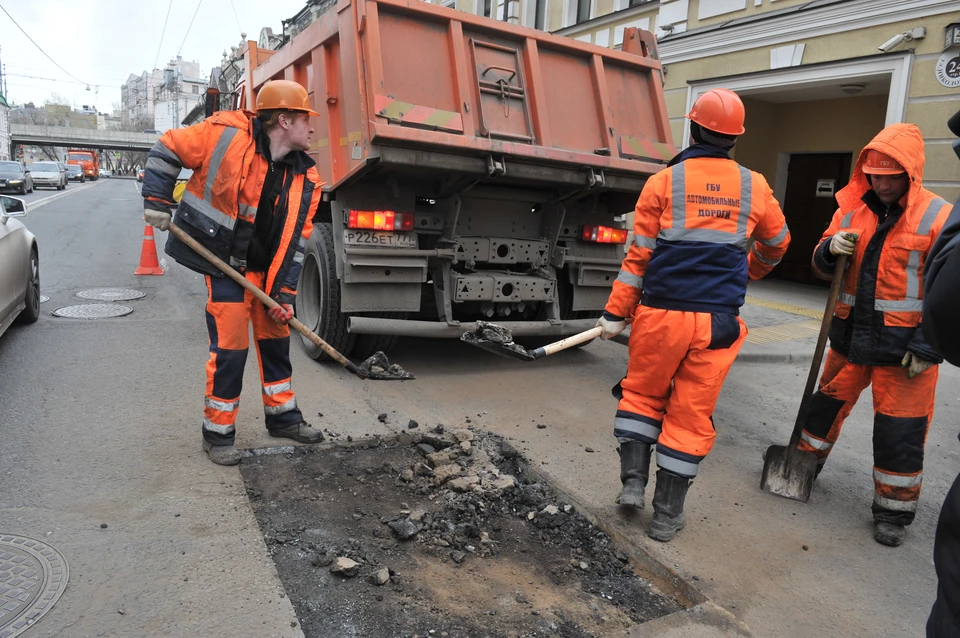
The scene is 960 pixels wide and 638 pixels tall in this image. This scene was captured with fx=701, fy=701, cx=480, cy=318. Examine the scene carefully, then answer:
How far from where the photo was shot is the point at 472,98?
500 centimetres

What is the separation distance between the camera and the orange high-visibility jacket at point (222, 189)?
3.56m

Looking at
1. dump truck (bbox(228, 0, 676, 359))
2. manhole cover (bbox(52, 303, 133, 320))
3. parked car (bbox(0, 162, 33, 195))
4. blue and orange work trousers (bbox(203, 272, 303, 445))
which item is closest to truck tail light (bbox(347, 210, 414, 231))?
dump truck (bbox(228, 0, 676, 359))

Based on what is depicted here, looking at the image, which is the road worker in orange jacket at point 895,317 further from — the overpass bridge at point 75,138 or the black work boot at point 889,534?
the overpass bridge at point 75,138

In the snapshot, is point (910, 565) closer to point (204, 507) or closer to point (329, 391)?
point (204, 507)

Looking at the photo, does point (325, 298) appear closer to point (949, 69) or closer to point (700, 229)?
point (700, 229)

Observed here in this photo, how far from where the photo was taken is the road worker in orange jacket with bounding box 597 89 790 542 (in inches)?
121

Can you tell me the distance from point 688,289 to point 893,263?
3.82 feet

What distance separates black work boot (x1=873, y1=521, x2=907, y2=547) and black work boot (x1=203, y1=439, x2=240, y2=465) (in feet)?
10.6

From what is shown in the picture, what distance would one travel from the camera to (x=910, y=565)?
10.5 feet

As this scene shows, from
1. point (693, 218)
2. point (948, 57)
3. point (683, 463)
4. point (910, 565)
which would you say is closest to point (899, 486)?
point (910, 565)

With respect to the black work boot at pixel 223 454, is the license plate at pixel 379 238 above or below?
above

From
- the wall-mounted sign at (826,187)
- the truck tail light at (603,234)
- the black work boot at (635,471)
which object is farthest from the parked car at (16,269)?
the wall-mounted sign at (826,187)

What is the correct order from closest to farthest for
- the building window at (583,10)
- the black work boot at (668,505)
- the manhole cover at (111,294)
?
the black work boot at (668,505) → the manhole cover at (111,294) → the building window at (583,10)

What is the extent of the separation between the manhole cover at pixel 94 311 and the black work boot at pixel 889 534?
21.9 ft
